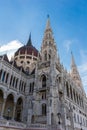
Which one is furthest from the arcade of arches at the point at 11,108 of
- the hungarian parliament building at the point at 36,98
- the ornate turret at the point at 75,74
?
the ornate turret at the point at 75,74

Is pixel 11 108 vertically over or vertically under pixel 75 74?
under

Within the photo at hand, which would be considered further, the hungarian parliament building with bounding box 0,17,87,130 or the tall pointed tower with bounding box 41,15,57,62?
the tall pointed tower with bounding box 41,15,57,62

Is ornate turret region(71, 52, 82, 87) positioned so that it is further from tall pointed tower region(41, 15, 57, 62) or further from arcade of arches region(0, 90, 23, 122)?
arcade of arches region(0, 90, 23, 122)

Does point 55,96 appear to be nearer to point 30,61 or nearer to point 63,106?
point 63,106

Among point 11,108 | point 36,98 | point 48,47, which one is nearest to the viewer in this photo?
point 36,98

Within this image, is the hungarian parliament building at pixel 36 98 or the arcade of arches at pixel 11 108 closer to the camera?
the hungarian parliament building at pixel 36 98

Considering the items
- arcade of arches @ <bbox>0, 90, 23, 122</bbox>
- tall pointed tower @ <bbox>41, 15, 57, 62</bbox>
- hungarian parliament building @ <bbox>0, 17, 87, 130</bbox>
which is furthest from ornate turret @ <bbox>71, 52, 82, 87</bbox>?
arcade of arches @ <bbox>0, 90, 23, 122</bbox>

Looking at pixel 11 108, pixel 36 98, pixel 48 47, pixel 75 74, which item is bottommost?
pixel 11 108

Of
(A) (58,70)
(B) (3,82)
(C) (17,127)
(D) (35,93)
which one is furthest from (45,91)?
(C) (17,127)

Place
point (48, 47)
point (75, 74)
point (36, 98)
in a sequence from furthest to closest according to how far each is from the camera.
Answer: point (75, 74)
point (48, 47)
point (36, 98)

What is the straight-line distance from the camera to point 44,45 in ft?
147

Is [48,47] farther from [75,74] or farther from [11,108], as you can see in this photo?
[75,74]

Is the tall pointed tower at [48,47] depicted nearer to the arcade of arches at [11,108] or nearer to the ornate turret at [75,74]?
the arcade of arches at [11,108]

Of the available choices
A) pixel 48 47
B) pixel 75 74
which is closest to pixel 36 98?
pixel 48 47
